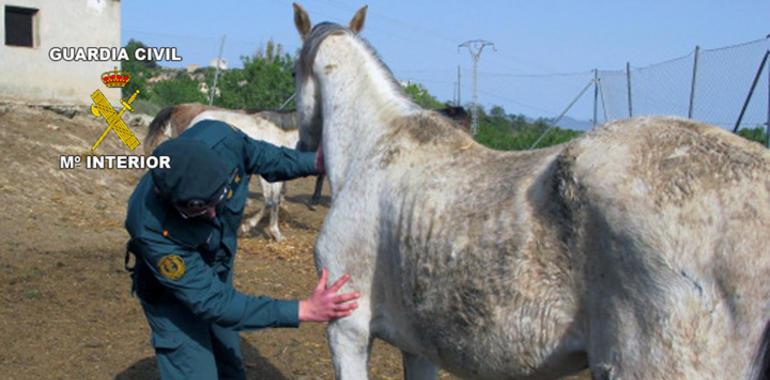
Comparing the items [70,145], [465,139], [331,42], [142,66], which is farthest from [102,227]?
[142,66]

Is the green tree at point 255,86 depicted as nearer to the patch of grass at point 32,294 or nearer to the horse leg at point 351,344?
the patch of grass at point 32,294

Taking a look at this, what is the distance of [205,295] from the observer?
3320 millimetres

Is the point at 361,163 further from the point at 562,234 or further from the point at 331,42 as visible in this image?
the point at 562,234

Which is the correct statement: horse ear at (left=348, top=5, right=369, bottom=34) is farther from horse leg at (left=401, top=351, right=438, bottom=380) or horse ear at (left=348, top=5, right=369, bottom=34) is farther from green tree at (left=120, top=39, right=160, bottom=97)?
green tree at (left=120, top=39, right=160, bottom=97)

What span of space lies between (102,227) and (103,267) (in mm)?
2665

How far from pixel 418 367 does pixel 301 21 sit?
1941 mm

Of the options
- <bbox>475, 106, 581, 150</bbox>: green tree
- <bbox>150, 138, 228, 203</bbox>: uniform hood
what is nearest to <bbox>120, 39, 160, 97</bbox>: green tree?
<bbox>475, 106, 581, 150</bbox>: green tree

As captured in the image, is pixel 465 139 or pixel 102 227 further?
pixel 102 227

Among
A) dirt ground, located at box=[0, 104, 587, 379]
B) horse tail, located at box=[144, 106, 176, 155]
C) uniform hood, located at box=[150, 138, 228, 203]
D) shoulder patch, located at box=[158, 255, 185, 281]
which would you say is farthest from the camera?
horse tail, located at box=[144, 106, 176, 155]

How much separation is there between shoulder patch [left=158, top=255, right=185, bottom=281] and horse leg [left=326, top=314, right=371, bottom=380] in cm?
67

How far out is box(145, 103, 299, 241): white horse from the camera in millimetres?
11359

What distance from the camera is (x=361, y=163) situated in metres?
3.54

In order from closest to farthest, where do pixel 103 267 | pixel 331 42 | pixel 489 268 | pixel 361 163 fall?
pixel 489 268
pixel 361 163
pixel 331 42
pixel 103 267

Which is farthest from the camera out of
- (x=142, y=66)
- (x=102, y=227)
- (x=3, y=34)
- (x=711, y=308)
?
(x=142, y=66)
